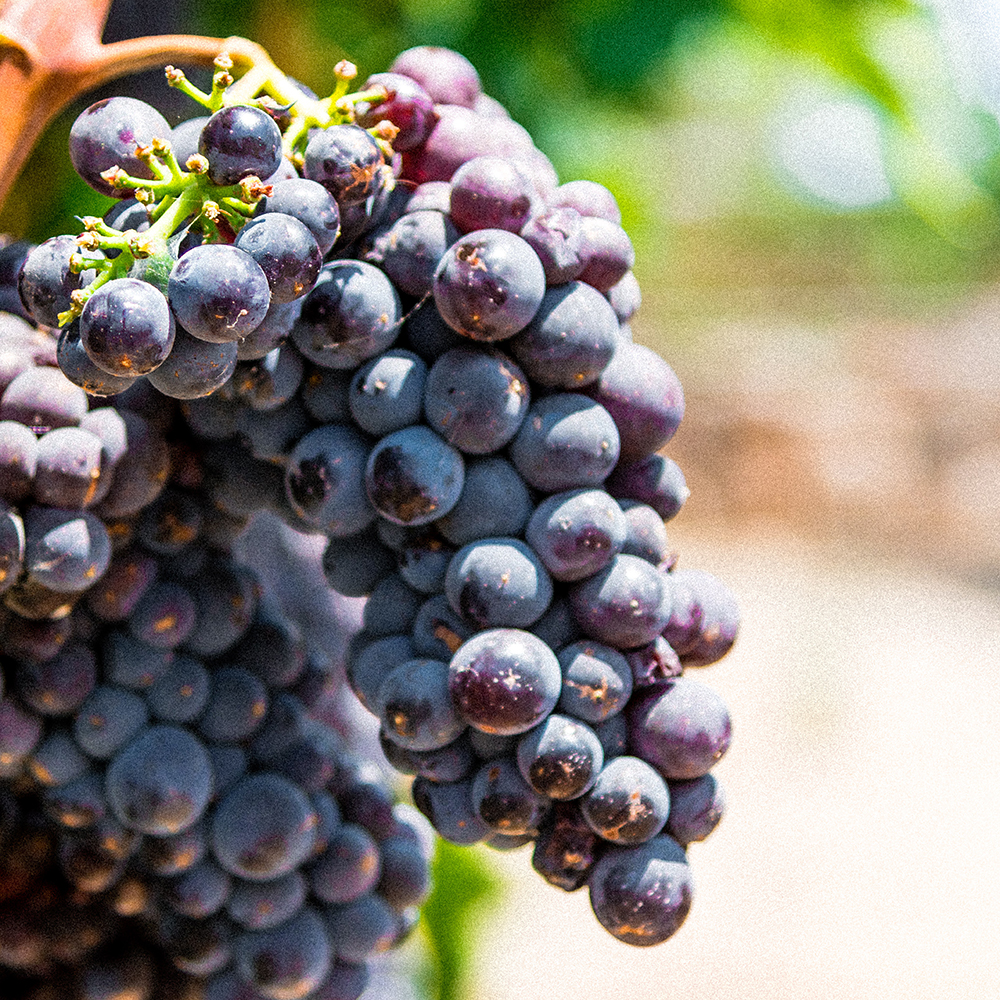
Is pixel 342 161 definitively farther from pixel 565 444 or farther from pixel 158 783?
pixel 158 783

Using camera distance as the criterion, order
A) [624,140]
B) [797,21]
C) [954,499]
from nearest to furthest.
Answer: [797,21] < [624,140] < [954,499]

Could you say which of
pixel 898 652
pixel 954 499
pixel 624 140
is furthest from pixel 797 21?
pixel 954 499

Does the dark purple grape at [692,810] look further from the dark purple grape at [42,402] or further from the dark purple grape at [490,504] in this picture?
the dark purple grape at [42,402]

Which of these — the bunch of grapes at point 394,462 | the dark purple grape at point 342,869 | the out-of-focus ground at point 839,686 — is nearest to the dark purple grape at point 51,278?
the bunch of grapes at point 394,462

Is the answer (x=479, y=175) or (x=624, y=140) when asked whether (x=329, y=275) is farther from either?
(x=624, y=140)

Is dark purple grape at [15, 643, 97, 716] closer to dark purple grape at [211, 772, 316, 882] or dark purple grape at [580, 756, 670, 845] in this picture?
dark purple grape at [211, 772, 316, 882]

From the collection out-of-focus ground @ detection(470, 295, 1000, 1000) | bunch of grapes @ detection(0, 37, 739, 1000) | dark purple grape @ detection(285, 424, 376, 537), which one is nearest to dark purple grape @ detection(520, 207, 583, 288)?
bunch of grapes @ detection(0, 37, 739, 1000)
